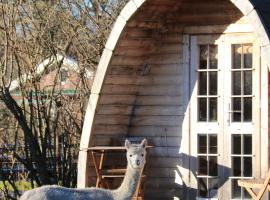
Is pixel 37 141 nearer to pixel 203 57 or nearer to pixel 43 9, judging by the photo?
pixel 43 9

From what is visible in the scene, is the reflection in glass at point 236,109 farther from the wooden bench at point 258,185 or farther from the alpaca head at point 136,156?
the alpaca head at point 136,156

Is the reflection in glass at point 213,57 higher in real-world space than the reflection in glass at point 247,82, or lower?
higher

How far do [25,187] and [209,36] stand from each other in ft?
17.9

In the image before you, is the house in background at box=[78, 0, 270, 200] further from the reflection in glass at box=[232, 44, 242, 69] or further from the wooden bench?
the wooden bench

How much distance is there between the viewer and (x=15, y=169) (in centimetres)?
1519

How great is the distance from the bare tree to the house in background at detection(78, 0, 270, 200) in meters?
2.57

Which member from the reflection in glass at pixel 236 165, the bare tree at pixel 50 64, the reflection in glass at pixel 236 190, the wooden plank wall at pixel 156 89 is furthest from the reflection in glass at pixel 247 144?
the bare tree at pixel 50 64

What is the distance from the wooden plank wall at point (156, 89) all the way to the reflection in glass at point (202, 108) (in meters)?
0.22

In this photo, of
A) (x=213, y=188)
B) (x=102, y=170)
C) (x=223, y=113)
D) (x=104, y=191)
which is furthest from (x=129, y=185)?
(x=223, y=113)

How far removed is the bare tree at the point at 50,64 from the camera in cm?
1391

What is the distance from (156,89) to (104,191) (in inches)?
106

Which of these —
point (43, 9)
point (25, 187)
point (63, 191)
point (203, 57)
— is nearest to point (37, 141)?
point (25, 187)

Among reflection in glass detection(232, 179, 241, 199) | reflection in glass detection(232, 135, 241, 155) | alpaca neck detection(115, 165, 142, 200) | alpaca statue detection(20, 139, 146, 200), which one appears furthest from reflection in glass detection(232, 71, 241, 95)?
alpaca neck detection(115, 165, 142, 200)

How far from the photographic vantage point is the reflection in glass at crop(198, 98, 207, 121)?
→ 11.2 metres
